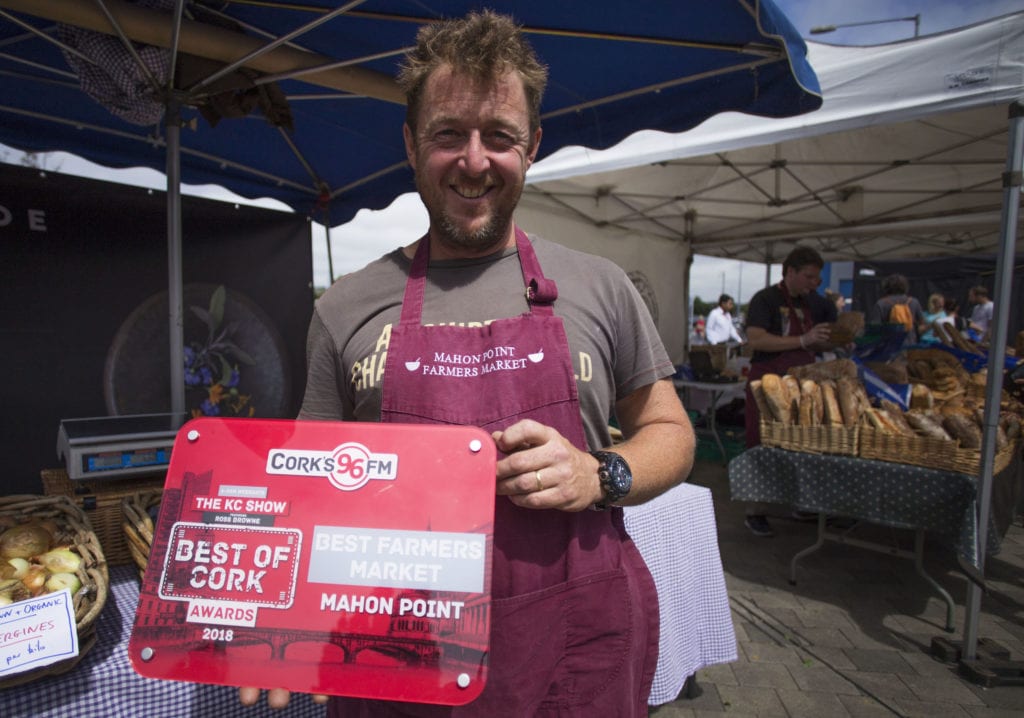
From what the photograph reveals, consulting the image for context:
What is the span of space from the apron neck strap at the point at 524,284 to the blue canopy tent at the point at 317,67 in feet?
4.35

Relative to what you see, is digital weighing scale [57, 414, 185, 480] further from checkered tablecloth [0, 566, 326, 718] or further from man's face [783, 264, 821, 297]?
man's face [783, 264, 821, 297]

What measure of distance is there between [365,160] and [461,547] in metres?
3.44

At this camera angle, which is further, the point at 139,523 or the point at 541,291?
the point at 139,523

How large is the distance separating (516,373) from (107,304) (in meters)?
3.11

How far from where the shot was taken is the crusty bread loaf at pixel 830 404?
2.94 m

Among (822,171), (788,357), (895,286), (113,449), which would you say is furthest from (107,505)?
(895,286)

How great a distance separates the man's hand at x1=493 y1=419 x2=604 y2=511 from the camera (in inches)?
33.1

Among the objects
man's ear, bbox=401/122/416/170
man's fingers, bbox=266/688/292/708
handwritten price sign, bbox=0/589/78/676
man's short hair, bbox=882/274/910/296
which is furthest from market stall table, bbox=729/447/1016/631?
man's short hair, bbox=882/274/910/296

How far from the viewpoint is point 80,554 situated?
136 centimetres

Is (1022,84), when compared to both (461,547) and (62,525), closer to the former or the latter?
(461,547)

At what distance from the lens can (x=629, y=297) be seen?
114cm

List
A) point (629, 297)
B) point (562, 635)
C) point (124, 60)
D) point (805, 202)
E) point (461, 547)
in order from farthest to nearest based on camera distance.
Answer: point (805, 202), point (124, 60), point (629, 297), point (562, 635), point (461, 547)

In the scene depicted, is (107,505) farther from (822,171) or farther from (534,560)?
(822,171)

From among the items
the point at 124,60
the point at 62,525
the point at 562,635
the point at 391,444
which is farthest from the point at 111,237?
the point at 562,635
